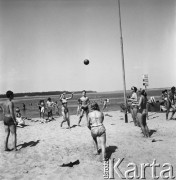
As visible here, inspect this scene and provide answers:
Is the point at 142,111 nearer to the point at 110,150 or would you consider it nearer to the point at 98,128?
the point at 110,150

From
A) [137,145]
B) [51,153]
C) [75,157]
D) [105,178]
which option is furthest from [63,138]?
[105,178]

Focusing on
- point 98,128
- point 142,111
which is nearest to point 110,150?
point 98,128

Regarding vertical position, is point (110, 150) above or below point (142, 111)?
below

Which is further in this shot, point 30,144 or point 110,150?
point 30,144

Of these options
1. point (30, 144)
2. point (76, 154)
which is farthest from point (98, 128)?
point (30, 144)

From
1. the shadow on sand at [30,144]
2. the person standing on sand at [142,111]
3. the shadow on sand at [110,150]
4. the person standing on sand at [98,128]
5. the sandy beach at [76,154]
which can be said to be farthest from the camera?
the person standing on sand at [142,111]

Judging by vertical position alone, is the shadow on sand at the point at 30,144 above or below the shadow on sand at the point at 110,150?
below

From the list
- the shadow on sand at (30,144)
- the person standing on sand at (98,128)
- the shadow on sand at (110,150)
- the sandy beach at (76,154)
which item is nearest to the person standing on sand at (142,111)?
the sandy beach at (76,154)

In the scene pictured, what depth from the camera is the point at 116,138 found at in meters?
9.18

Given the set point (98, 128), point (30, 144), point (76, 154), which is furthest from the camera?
point (30, 144)

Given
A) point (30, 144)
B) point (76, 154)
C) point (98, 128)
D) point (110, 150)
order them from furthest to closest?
point (30, 144)
point (110, 150)
point (76, 154)
point (98, 128)

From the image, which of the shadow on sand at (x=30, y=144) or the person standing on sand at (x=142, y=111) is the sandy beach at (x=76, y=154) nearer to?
the shadow on sand at (x=30, y=144)

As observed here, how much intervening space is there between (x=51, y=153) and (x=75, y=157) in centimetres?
103

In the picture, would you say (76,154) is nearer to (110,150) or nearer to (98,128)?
(110,150)
